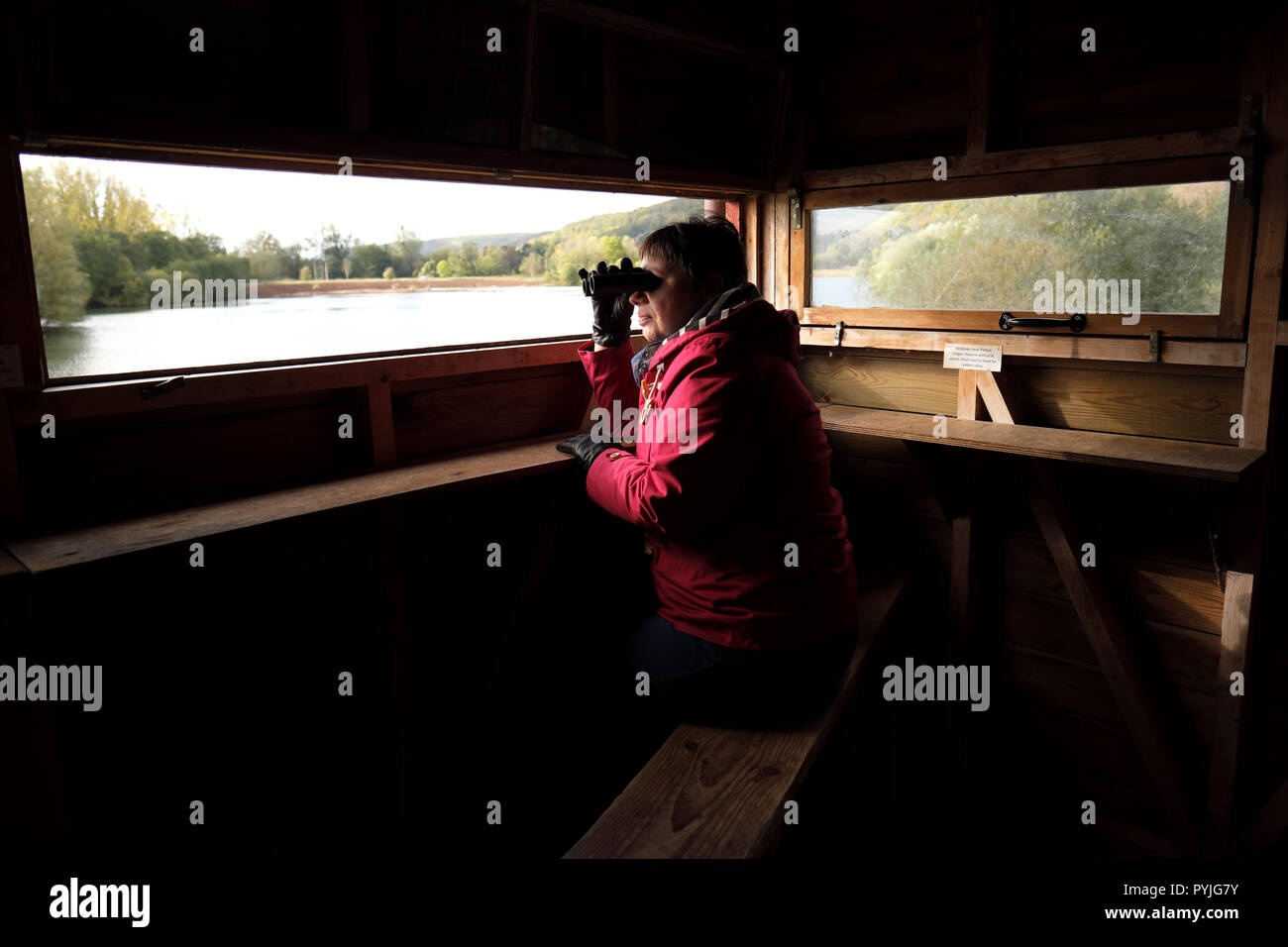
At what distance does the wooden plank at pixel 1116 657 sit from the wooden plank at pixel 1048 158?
0.91 meters

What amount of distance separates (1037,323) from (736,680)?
4.90 ft

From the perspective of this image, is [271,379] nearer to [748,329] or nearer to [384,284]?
[384,284]

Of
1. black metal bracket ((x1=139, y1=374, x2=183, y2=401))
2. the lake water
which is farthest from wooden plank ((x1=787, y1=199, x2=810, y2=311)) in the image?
black metal bracket ((x1=139, y1=374, x2=183, y2=401))

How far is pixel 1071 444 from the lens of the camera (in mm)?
2402

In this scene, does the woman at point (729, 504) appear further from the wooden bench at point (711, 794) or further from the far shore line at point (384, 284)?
the far shore line at point (384, 284)

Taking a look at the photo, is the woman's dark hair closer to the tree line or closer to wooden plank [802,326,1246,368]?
the tree line

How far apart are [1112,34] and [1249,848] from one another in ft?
7.89

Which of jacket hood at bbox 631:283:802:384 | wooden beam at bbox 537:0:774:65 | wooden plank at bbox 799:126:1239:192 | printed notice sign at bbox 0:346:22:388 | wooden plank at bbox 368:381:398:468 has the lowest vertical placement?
wooden plank at bbox 368:381:398:468

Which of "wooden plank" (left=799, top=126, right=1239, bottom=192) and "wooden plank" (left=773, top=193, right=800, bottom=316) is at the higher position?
"wooden plank" (left=799, top=126, right=1239, bottom=192)

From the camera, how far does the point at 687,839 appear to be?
5.29 feet

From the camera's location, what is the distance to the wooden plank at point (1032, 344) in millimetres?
2293

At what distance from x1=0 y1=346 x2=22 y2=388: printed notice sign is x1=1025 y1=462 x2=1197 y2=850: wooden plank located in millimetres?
2703

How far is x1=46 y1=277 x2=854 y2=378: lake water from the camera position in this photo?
1884 mm
